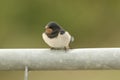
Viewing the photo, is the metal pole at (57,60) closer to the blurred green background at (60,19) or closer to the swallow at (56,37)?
the swallow at (56,37)

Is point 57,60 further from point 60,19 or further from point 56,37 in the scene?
point 60,19

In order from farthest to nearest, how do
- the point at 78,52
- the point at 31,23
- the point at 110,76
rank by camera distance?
1. the point at 31,23
2. the point at 110,76
3. the point at 78,52

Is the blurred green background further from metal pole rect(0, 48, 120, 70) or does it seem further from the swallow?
metal pole rect(0, 48, 120, 70)

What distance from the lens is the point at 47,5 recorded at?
330 centimetres

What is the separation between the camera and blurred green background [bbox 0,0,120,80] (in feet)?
10.4

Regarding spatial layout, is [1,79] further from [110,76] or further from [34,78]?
[110,76]

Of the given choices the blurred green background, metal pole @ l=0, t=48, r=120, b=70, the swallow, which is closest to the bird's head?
the swallow

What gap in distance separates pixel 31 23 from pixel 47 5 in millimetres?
137

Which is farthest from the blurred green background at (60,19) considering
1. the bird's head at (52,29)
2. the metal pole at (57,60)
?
the metal pole at (57,60)

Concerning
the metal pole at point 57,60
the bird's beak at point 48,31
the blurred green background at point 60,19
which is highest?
the blurred green background at point 60,19

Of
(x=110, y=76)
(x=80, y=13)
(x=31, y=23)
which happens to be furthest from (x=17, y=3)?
(x=110, y=76)

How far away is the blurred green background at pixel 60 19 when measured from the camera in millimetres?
3158

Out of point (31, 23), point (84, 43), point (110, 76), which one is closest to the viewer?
point (110, 76)

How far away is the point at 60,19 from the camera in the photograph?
3.21 meters
